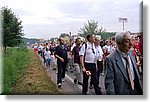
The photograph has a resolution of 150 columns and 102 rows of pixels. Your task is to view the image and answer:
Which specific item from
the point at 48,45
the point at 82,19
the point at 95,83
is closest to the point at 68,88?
the point at 95,83

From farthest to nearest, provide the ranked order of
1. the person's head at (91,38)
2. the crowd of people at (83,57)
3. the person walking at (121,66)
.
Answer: the person's head at (91,38)
the crowd of people at (83,57)
the person walking at (121,66)

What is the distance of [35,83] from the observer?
3039mm

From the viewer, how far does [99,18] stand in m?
3.04

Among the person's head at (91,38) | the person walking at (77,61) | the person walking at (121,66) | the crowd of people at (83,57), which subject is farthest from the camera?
the person walking at (77,61)

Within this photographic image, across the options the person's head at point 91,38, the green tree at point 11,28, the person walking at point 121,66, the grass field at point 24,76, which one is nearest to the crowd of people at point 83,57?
the person's head at point 91,38

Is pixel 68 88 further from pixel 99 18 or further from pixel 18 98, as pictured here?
pixel 99 18

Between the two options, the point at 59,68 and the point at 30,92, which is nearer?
the point at 30,92

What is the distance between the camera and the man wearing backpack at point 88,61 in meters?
3.10

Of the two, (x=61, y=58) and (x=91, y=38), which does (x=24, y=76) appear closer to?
(x=61, y=58)

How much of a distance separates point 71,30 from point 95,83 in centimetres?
61

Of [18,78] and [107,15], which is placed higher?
[107,15]

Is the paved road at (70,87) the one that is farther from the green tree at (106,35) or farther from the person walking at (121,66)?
the person walking at (121,66)

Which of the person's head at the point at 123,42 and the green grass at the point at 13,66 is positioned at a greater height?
the person's head at the point at 123,42

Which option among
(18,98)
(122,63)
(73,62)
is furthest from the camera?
(73,62)
